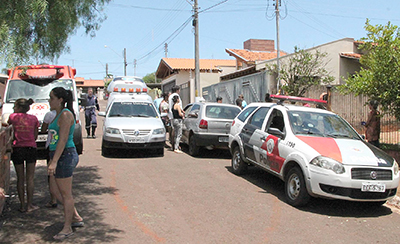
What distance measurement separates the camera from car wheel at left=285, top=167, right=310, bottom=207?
20.2ft

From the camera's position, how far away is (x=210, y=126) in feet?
35.7

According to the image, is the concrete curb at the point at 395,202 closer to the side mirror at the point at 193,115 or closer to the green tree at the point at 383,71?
the green tree at the point at 383,71

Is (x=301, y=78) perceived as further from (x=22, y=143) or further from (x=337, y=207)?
(x=22, y=143)

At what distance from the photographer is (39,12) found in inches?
217

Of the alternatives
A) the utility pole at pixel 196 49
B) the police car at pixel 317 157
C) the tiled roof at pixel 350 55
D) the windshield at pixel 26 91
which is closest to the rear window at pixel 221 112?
the police car at pixel 317 157

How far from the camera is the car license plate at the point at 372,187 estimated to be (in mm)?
5836

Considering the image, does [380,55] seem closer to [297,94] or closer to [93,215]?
[297,94]

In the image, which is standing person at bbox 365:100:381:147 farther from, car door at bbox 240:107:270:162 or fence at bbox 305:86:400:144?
car door at bbox 240:107:270:162

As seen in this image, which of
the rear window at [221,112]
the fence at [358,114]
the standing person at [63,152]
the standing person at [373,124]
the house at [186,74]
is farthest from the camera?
the house at [186,74]

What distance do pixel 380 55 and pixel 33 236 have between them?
804 cm

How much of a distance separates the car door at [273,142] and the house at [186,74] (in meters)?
22.1

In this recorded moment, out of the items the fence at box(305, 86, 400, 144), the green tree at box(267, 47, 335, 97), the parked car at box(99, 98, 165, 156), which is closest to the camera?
the fence at box(305, 86, 400, 144)

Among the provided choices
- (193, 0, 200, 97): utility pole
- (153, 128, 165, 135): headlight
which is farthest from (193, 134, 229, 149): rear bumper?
(193, 0, 200, 97): utility pole

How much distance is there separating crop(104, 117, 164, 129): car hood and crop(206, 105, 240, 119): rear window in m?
1.50
